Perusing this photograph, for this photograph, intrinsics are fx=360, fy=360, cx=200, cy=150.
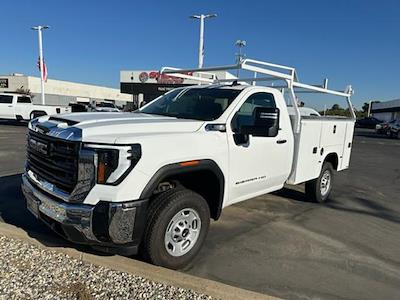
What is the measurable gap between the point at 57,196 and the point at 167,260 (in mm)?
1222

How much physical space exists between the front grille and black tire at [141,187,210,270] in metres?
0.80

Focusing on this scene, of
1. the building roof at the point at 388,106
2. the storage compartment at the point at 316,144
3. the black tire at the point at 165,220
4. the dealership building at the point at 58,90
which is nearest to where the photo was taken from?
the black tire at the point at 165,220

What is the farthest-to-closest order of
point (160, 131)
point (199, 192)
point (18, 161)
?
point (18, 161)
point (199, 192)
point (160, 131)

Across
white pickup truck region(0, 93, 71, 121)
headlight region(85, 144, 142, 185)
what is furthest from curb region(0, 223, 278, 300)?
white pickup truck region(0, 93, 71, 121)

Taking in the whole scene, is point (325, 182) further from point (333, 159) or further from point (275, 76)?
point (275, 76)

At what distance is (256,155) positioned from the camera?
4461mm

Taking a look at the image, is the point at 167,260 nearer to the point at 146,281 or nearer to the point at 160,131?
the point at 146,281

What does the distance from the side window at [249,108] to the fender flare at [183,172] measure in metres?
0.60

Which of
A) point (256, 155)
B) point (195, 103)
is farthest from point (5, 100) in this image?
point (256, 155)

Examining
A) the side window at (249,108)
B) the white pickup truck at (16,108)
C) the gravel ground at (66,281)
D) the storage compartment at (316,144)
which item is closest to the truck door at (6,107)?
the white pickup truck at (16,108)

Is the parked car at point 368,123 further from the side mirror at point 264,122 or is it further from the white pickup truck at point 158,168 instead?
the side mirror at point 264,122

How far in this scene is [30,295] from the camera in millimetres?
2969

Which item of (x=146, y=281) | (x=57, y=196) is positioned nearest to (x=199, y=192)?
(x=146, y=281)

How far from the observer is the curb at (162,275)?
3105 millimetres
